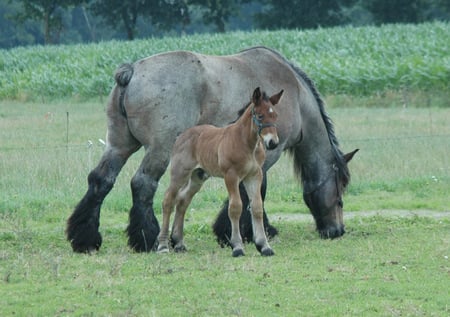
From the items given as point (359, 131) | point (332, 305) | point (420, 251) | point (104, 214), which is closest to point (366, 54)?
point (359, 131)

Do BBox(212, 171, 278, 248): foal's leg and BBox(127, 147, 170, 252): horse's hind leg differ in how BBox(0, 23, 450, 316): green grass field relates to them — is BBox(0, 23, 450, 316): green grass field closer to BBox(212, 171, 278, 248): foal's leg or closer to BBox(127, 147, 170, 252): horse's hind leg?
BBox(212, 171, 278, 248): foal's leg

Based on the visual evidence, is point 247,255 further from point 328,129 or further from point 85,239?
point 328,129

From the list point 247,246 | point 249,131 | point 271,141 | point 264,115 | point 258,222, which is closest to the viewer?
point 271,141

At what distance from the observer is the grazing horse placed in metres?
10.2

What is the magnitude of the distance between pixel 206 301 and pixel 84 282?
4.06 ft

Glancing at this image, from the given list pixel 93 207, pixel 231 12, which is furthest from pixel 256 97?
pixel 231 12

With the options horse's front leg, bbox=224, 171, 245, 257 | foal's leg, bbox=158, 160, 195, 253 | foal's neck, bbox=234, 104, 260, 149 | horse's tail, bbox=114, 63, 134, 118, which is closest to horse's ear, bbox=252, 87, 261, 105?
foal's neck, bbox=234, 104, 260, 149

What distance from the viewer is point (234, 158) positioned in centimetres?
1045

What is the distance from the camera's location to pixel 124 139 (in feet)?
37.9

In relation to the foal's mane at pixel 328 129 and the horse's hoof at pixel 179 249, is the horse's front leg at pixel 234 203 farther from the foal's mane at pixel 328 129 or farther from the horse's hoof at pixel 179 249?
the foal's mane at pixel 328 129

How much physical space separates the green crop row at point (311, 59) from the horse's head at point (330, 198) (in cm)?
2060

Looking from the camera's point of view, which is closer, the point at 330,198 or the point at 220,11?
the point at 330,198

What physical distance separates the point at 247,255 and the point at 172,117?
174cm

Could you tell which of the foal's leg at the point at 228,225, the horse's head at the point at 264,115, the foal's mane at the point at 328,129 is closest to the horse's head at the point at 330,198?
the foal's mane at the point at 328,129
